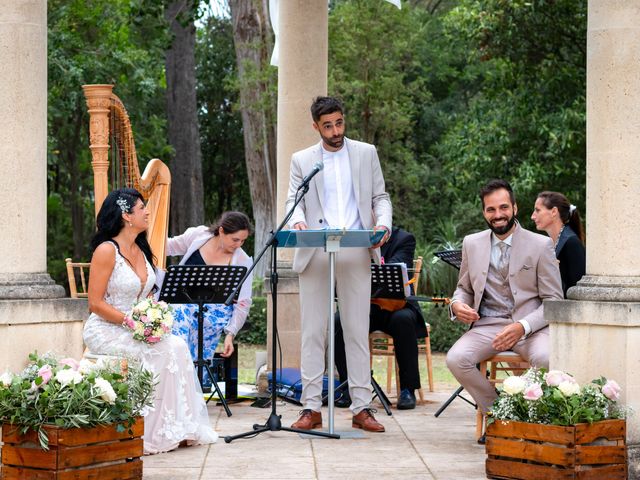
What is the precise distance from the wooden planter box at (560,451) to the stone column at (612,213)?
324 millimetres

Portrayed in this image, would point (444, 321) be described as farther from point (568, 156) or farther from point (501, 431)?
point (501, 431)

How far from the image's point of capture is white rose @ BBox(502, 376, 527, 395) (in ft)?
18.9

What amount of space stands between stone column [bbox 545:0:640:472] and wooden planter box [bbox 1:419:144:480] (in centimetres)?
240

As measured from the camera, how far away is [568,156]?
15.3 meters

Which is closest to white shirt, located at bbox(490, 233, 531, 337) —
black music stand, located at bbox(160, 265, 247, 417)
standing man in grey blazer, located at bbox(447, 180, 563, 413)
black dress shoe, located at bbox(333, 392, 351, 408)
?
standing man in grey blazer, located at bbox(447, 180, 563, 413)

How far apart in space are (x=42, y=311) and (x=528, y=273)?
2.89 meters

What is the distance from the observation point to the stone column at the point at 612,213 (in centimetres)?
598

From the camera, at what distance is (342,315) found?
7.43m

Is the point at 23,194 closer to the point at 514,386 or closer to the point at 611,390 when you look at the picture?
the point at 514,386

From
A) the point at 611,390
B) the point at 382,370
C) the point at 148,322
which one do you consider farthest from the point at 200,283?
the point at 382,370

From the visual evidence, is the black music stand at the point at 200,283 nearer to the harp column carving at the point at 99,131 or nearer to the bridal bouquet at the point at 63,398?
the harp column carving at the point at 99,131

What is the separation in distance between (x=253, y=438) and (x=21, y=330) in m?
1.80

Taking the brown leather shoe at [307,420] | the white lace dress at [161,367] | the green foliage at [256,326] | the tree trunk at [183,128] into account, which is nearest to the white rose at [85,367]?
the white lace dress at [161,367]

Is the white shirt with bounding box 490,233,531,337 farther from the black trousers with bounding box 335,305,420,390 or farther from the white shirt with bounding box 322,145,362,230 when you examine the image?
the black trousers with bounding box 335,305,420,390
